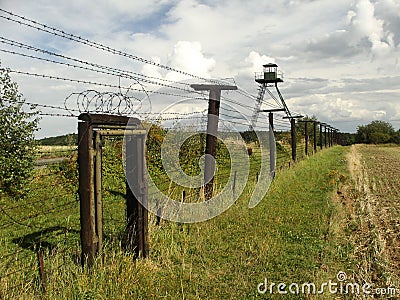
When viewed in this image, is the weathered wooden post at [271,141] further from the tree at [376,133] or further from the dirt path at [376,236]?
the tree at [376,133]

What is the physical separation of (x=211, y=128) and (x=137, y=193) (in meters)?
4.03

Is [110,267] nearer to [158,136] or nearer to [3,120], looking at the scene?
[158,136]

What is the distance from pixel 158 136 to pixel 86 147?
559cm

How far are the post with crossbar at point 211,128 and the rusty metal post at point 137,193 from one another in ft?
11.9

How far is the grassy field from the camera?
179 inches

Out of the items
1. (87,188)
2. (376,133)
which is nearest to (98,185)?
(87,188)

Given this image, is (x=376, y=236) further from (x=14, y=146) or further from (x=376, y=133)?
(x=376, y=133)

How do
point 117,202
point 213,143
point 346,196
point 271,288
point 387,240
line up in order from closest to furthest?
1. point 271,288
2. point 387,240
3. point 213,143
4. point 117,202
5. point 346,196

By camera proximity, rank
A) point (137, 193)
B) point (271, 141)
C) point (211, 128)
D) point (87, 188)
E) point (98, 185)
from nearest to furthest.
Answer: point (87, 188) < point (98, 185) < point (137, 193) < point (211, 128) < point (271, 141)

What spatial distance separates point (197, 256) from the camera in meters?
6.13

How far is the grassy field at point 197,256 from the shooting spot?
15.0 ft

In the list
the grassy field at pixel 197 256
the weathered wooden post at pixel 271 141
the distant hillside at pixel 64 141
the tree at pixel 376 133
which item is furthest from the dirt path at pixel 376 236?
the tree at pixel 376 133

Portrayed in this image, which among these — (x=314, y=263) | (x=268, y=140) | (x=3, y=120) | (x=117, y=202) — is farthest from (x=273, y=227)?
(x=268, y=140)

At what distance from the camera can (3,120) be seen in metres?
10.6
